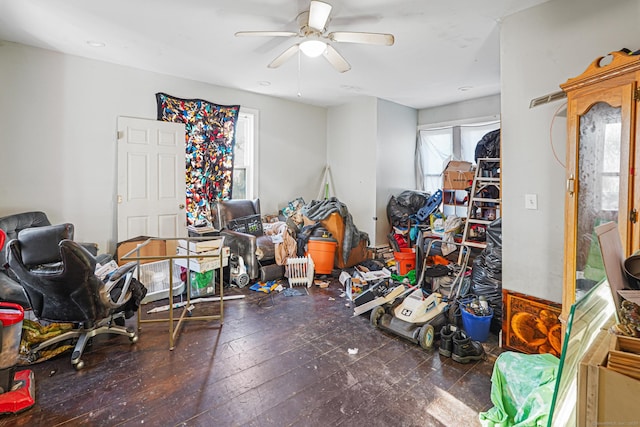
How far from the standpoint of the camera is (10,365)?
6.11ft

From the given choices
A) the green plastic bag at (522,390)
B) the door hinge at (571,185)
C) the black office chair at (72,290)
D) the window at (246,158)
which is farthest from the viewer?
the window at (246,158)

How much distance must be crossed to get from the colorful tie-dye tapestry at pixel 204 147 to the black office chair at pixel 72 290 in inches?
84.9

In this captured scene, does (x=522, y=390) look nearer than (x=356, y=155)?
Yes

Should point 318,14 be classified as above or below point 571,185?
above

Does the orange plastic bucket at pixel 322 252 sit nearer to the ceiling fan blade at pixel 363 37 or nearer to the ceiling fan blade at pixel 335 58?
the ceiling fan blade at pixel 335 58

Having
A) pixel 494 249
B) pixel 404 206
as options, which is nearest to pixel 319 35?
pixel 494 249

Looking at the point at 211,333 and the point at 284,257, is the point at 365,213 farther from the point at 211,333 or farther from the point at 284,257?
the point at 211,333

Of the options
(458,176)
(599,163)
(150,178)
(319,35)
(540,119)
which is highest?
(319,35)

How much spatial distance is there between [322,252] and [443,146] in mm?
3181

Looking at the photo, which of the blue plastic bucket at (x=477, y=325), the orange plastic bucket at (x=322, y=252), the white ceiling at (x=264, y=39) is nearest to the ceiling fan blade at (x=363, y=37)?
the white ceiling at (x=264, y=39)

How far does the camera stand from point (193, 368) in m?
2.29

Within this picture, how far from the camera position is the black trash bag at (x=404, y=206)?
5574 millimetres

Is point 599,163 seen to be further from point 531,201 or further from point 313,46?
point 313,46

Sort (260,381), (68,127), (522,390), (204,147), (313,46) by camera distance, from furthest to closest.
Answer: (204,147) → (68,127) → (313,46) → (260,381) → (522,390)
